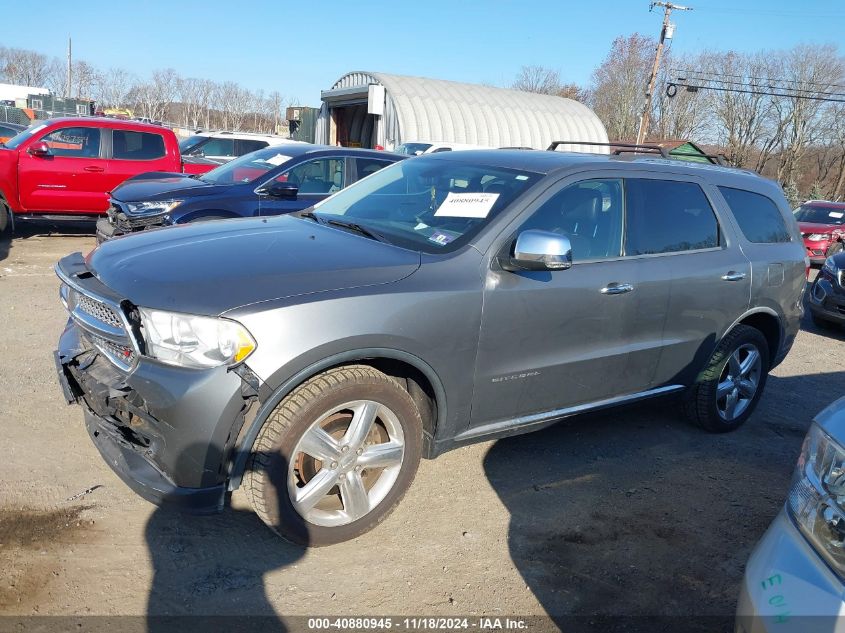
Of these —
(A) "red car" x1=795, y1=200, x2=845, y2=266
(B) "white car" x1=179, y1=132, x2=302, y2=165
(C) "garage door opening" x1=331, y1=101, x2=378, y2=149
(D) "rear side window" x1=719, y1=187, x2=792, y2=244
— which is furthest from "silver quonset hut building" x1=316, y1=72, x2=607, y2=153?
(D) "rear side window" x1=719, y1=187, x2=792, y2=244

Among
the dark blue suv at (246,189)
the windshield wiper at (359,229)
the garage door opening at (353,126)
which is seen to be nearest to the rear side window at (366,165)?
the dark blue suv at (246,189)

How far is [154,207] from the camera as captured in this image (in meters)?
7.34

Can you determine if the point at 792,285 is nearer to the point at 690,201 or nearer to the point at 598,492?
the point at 690,201

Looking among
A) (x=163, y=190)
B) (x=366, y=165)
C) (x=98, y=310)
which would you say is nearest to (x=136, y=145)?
(x=163, y=190)

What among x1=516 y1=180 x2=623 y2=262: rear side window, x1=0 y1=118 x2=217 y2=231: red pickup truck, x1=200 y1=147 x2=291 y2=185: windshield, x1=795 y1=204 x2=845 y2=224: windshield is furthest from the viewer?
x1=795 y1=204 x2=845 y2=224: windshield

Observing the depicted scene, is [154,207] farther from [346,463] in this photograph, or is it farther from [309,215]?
[346,463]

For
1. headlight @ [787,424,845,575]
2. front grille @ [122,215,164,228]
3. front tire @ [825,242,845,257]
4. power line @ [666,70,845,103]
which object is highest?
power line @ [666,70,845,103]

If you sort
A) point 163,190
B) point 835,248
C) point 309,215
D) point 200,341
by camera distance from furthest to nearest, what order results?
point 835,248, point 163,190, point 309,215, point 200,341

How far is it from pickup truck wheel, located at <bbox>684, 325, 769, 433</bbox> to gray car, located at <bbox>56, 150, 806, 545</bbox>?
0.10 ft

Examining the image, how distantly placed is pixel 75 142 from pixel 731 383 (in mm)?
9916

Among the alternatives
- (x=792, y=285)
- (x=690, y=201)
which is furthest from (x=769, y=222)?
(x=690, y=201)

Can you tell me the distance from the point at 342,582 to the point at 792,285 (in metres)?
4.00

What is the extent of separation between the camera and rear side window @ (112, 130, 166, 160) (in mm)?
10703

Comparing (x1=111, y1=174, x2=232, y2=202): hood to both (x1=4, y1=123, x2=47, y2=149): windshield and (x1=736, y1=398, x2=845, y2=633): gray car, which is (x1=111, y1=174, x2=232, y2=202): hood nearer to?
(x1=4, y1=123, x2=47, y2=149): windshield
